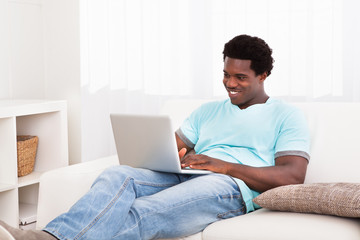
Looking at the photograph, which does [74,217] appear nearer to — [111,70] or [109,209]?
[109,209]

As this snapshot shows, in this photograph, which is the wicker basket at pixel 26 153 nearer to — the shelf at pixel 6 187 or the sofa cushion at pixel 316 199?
the shelf at pixel 6 187

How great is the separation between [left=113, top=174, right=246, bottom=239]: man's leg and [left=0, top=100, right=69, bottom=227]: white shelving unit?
1308mm

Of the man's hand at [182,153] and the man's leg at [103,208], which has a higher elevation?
the man's hand at [182,153]

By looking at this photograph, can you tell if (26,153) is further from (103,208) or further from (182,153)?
(103,208)

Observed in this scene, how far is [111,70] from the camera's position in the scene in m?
3.46

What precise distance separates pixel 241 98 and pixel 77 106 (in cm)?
157

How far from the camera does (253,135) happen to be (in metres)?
2.28

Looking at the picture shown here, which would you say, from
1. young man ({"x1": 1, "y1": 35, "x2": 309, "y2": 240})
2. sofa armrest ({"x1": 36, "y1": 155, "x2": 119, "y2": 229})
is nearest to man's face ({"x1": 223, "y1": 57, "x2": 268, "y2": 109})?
young man ({"x1": 1, "y1": 35, "x2": 309, "y2": 240})

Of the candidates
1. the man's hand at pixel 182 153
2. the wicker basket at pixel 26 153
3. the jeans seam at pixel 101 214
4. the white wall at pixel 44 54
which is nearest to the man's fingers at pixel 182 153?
the man's hand at pixel 182 153

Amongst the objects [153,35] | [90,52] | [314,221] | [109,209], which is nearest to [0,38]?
[90,52]

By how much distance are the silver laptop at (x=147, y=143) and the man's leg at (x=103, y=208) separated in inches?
3.6

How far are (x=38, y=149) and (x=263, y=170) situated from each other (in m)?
1.75

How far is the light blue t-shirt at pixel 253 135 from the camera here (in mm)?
2164

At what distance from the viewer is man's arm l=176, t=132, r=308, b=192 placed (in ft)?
6.84
